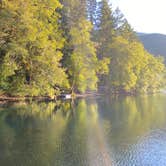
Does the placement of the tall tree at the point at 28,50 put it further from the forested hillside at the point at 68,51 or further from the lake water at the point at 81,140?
the lake water at the point at 81,140

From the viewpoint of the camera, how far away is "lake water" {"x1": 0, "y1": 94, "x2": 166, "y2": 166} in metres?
15.8

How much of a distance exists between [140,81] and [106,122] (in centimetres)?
4491

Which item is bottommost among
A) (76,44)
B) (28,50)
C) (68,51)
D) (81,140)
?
(81,140)

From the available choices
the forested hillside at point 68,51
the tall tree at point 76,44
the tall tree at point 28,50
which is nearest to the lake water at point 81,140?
the tall tree at point 28,50

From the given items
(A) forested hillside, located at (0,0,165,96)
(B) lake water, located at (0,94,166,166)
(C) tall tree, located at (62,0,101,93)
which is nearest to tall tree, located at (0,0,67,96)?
(A) forested hillside, located at (0,0,165,96)

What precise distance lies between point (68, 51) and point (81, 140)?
3388 cm

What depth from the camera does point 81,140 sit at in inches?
798

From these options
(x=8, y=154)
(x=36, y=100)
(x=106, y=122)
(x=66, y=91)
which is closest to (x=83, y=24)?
(x=66, y=91)

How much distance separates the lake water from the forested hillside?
10.6 metres

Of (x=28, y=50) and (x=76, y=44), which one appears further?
(x=76, y=44)

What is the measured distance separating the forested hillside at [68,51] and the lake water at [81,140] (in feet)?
34.8

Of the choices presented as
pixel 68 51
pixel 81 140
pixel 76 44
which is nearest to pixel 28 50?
pixel 68 51

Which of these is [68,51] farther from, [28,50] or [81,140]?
[81,140]

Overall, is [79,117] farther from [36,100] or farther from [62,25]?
[62,25]
